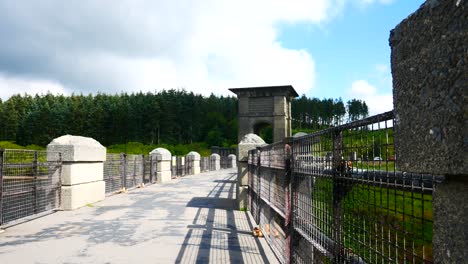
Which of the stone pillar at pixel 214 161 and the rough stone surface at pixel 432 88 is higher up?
the rough stone surface at pixel 432 88

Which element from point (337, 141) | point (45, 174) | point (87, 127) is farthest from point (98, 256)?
point (87, 127)

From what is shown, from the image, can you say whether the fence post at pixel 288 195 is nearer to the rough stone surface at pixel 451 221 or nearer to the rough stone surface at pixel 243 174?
the rough stone surface at pixel 451 221

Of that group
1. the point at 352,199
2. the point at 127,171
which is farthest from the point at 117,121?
the point at 352,199

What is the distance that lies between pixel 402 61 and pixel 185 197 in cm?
1266

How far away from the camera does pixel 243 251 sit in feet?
20.0

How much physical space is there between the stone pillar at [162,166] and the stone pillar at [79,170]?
8.94 m

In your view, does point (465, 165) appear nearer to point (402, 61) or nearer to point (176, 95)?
point (402, 61)

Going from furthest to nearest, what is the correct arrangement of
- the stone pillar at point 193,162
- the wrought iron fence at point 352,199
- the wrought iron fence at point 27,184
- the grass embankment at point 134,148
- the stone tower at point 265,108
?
the grass embankment at point 134,148 < the stone pillar at point 193,162 < the stone tower at point 265,108 < the wrought iron fence at point 27,184 < the wrought iron fence at point 352,199

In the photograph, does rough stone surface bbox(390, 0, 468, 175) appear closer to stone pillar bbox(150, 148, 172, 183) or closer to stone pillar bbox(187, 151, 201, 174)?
stone pillar bbox(150, 148, 172, 183)

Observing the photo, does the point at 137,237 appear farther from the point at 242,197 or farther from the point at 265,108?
the point at 265,108

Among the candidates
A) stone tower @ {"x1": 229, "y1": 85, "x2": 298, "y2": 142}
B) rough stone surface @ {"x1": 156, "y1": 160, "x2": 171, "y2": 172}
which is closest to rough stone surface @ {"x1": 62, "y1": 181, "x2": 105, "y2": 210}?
rough stone surface @ {"x1": 156, "y1": 160, "x2": 171, "y2": 172}

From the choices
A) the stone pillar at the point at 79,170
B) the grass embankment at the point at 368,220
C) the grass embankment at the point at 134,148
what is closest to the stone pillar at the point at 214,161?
the grass embankment at the point at 134,148

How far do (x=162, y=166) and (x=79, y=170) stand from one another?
1100cm

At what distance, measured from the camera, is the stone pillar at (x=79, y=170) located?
10.4 metres
